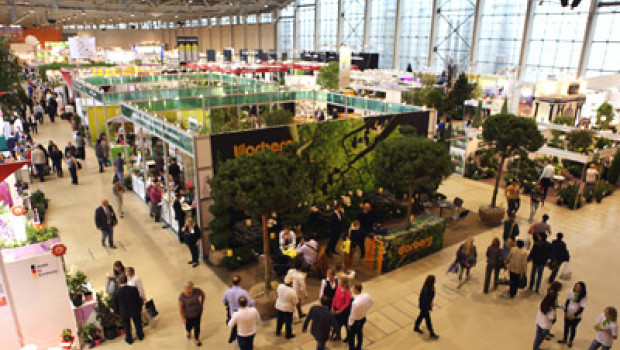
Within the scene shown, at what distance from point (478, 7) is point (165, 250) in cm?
2524

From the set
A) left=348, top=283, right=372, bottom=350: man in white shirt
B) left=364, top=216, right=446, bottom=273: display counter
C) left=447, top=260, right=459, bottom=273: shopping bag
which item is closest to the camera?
left=348, top=283, right=372, bottom=350: man in white shirt

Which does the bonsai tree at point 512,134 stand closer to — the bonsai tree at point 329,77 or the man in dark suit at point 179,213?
the man in dark suit at point 179,213

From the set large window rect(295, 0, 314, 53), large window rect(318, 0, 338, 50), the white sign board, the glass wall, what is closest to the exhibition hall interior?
the white sign board

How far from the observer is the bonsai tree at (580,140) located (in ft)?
43.4

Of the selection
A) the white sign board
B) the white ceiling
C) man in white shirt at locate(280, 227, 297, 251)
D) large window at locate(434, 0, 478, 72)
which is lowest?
man in white shirt at locate(280, 227, 297, 251)

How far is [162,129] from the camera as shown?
9.33 m

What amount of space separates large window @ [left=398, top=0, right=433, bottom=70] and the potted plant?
27238 millimetres

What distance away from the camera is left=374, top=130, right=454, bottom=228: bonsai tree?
7.84 m

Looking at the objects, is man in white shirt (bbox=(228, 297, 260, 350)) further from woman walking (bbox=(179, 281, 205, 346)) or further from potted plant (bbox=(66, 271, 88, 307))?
potted plant (bbox=(66, 271, 88, 307))

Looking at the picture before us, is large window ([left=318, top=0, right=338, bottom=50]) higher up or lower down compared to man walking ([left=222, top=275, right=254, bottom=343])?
higher up

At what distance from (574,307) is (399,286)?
2699 mm

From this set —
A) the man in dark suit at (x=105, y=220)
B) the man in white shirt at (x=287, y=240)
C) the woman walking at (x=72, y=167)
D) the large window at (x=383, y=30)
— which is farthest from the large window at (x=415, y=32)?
the man in dark suit at (x=105, y=220)

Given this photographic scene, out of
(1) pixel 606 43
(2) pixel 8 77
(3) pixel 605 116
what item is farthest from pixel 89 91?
(1) pixel 606 43

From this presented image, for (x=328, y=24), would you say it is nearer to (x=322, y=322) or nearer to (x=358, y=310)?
(x=358, y=310)
